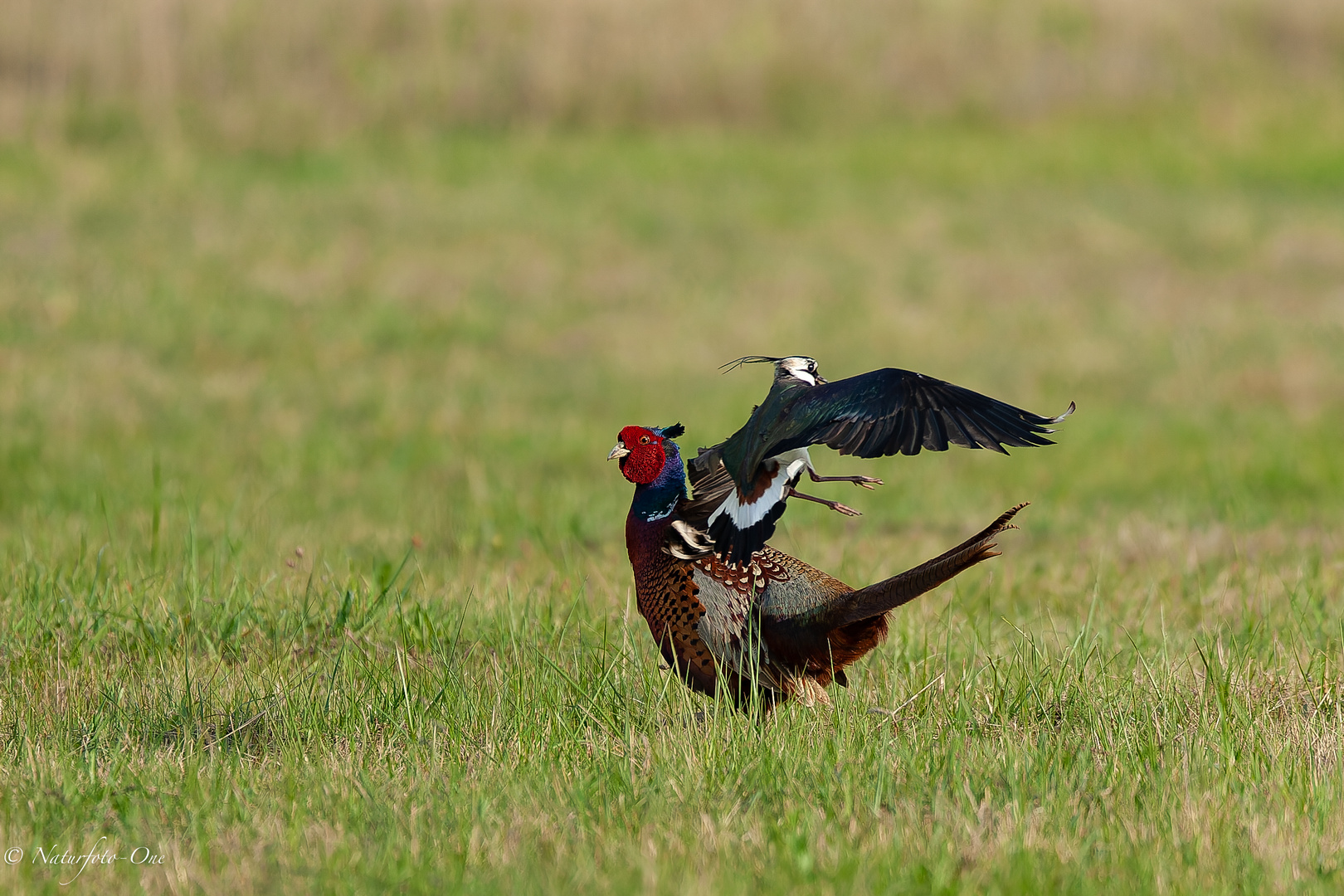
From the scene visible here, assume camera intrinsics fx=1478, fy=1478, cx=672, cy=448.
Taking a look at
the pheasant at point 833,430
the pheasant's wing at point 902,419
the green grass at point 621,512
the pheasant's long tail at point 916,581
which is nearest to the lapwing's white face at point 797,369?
the pheasant at point 833,430

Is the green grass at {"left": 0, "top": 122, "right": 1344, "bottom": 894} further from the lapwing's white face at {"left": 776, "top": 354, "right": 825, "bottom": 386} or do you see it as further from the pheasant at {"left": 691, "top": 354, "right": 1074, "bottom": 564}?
the lapwing's white face at {"left": 776, "top": 354, "right": 825, "bottom": 386}

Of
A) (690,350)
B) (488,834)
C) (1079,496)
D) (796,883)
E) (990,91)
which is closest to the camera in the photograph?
(796,883)

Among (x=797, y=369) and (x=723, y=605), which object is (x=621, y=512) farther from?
(x=797, y=369)

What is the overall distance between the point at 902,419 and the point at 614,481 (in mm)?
6258

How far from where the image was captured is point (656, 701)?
162 inches

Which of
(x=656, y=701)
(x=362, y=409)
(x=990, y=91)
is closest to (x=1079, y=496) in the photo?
(x=362, y=409)

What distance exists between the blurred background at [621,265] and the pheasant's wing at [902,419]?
2.27 m

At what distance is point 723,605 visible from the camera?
12.8ft

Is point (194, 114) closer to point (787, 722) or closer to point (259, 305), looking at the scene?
point (259, 305)

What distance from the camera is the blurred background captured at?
853cm

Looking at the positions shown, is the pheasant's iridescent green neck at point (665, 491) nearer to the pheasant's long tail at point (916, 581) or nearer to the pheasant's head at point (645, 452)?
the pheasant's head at point (645, 452)

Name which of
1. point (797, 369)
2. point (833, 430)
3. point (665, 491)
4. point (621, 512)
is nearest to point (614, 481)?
point (621, 512)

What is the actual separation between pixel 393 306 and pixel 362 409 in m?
2.39

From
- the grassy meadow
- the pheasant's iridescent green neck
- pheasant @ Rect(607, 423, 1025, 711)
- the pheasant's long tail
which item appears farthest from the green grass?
the pheasant's iridescent green neck
